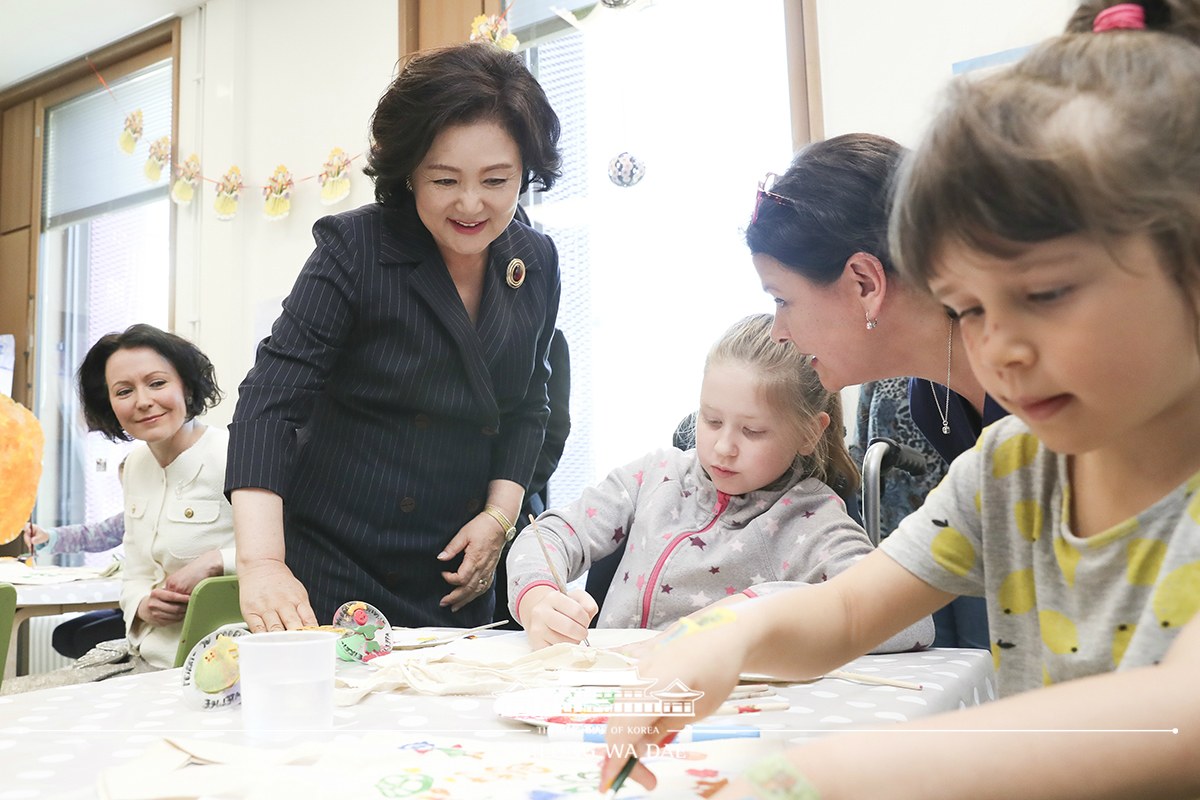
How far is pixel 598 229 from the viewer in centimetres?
272

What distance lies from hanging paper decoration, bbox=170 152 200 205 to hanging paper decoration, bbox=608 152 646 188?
7.06 feet

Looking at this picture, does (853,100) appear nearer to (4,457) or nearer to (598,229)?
(598,229)

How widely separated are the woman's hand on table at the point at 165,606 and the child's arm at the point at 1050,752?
2002mm

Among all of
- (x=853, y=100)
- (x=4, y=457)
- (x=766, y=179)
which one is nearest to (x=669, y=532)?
(x=766, y=179)

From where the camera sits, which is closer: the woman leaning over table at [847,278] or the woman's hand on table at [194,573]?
the woman leaning over table at [847,278]

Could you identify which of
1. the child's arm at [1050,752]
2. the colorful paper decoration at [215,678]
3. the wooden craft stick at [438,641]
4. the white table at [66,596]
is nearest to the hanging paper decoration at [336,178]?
the white table at [66,596]

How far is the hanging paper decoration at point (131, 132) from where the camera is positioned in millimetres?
3814

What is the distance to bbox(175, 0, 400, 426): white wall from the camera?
133 inches

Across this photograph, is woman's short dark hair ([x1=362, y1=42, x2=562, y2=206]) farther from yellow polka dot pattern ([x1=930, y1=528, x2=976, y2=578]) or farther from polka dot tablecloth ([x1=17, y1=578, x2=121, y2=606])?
polka dot tablecloth ([x1=17, y1=578, x2=121, y2=606])

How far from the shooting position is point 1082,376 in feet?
1.44

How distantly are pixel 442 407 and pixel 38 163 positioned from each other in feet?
14.3

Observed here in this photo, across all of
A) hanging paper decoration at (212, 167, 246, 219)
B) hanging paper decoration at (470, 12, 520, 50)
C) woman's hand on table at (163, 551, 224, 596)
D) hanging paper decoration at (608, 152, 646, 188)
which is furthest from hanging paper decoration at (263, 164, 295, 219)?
woman's hand on table at (163, 551, 224, 596)

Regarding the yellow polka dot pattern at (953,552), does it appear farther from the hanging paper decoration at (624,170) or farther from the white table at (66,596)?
the white table at (66,596)

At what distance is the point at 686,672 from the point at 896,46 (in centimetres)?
211
